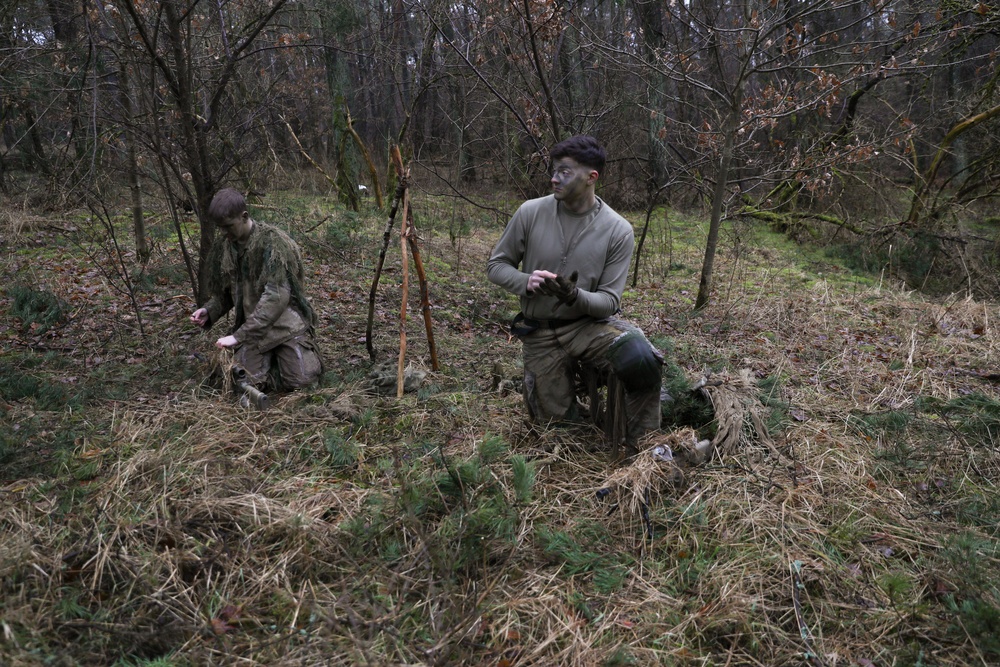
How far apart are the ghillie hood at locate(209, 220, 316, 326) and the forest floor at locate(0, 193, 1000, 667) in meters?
0.65

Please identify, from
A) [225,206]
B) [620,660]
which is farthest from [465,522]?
[225,206]

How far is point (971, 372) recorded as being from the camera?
5.83m

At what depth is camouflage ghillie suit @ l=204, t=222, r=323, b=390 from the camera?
4.75 meters

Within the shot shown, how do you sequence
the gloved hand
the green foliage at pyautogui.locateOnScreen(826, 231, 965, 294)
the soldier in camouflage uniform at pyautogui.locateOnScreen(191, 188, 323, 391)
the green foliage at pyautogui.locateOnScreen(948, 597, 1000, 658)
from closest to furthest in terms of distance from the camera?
the green foliage at pyautogui.locateOnScreen(948, 597, 1000, 658), the gloved hand, the soldier in camouflage uniform at pyautogui.locateOnScreen(191, 188, 323, 391), the green foliage at pyautogui.locateOnScreen(826, 231, 965, 294)

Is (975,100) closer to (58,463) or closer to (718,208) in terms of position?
(718,208)

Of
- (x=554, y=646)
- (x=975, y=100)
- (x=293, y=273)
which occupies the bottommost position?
(x=554, y=646)

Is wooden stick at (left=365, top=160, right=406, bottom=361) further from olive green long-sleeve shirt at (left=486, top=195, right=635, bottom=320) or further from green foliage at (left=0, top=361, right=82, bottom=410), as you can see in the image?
green foliage at (left=0, top=361, right=82, bottom=410)

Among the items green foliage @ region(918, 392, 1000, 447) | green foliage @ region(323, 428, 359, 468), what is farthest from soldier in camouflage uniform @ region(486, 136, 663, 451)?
green foliage @ region(918, 392, 1000, 447)

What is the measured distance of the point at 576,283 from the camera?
153 inches

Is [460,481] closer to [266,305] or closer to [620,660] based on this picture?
[620,660]

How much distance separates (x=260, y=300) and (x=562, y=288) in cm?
223

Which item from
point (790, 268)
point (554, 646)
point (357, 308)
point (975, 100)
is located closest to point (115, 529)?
point (554, 646)

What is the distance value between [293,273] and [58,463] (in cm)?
183

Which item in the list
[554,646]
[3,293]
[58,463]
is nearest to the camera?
[554,646]
